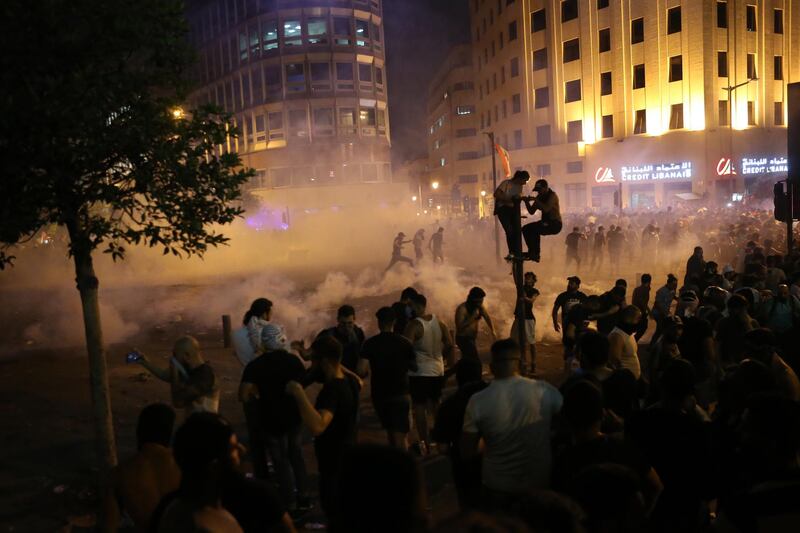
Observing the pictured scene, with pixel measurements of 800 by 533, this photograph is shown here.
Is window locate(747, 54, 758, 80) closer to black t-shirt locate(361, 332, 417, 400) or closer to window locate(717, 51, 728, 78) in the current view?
window locate(717, 51, 728, 78)

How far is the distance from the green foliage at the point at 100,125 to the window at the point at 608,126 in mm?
47894

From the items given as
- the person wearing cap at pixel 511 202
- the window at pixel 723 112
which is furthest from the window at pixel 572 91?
the person wearing cap at pixel 511 202

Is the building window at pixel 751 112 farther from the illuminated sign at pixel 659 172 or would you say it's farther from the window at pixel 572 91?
the window at pixel 572 91

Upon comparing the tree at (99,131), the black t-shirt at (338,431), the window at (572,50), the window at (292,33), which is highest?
the window at (292,33)

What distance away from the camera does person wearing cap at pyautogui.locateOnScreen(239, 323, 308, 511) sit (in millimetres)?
5445

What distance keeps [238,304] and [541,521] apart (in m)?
16.6

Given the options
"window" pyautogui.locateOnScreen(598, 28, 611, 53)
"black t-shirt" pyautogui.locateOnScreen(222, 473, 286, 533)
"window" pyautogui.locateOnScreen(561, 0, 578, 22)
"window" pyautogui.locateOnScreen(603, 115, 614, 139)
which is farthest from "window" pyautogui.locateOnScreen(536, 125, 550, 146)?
"black t-shirt" pyautogui.locateOnScreen(222, 473, 286, 533)

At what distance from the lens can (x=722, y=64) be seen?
153 ft

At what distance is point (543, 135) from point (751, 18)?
16.7m

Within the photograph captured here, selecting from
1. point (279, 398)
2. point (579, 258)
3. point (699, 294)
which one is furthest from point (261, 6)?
point (279, 398)

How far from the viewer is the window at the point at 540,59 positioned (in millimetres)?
53969

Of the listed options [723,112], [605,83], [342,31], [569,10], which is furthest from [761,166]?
[342,31]

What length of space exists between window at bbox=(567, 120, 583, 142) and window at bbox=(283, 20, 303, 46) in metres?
21.8

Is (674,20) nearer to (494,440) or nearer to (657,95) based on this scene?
(657,95)
